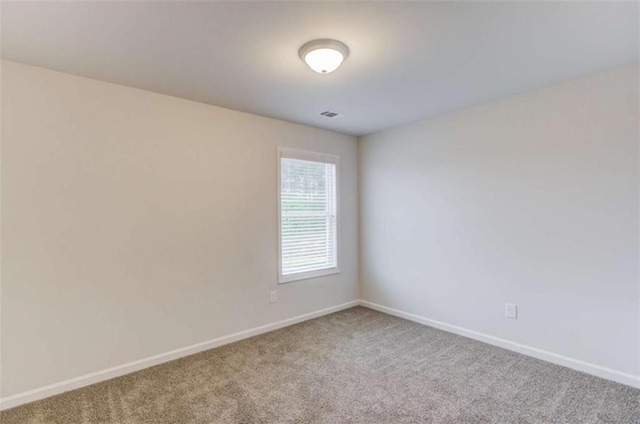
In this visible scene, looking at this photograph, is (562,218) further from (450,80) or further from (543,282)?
(450,80)

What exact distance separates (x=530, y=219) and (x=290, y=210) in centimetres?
239

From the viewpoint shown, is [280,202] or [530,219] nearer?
[530,219]

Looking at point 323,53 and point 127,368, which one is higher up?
point 323,53

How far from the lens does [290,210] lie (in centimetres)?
383

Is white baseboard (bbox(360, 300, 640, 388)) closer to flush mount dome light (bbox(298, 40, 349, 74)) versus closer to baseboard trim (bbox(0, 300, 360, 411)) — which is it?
baseboard trim (bbox(0, 300, 360, 411))

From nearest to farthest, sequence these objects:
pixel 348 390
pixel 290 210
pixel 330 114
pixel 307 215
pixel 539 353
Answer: pixel 348 390 < pixel 539 353 < pixel 330 114 < pixel 290 210 < pixel 307 215

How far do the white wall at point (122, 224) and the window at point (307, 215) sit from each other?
18 cm

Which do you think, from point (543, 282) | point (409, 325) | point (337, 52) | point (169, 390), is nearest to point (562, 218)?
point (543, 282)

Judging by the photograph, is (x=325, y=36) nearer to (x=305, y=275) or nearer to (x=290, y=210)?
(x=290, y=210)

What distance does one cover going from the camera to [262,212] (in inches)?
140

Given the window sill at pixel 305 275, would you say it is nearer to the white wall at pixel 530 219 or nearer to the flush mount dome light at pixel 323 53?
the white wall at pixel 530 219

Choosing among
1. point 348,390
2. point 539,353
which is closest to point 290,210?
point 348,390

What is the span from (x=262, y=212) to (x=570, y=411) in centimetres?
294

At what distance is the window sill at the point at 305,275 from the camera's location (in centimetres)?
371
